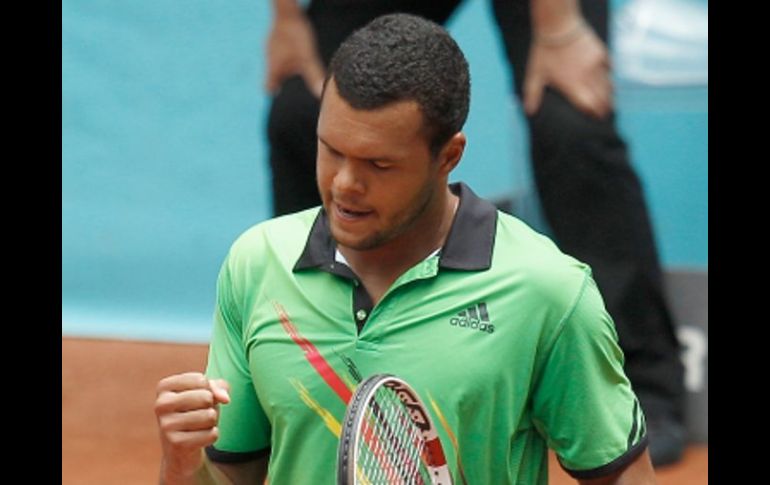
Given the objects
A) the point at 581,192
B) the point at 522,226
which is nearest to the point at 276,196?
the point at 581,192

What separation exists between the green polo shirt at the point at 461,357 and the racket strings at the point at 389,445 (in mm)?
59

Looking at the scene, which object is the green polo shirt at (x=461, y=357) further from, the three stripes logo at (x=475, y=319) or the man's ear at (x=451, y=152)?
the man's ear at (x=451, y=152)

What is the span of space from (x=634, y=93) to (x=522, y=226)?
323 centimetres

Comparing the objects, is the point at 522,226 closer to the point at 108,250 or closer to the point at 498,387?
the point at 498,387

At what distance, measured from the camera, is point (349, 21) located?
19.7 feet

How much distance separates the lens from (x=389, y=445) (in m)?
2.84

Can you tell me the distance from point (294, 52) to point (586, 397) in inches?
132

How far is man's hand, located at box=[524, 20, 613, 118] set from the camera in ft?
19.1

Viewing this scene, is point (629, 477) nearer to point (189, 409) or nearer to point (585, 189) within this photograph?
point (189, 409)

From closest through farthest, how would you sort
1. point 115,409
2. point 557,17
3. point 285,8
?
point 557,17 → point 285,8 → point 115,409

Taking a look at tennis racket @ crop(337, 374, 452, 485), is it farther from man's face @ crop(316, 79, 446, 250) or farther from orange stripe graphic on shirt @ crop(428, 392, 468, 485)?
man's face @ crop(316, 79, 446, 250)

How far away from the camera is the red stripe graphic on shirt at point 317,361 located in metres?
2.97

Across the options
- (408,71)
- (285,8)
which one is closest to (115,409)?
(285,8)

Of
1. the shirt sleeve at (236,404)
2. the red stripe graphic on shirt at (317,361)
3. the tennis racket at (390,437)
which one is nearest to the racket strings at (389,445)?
the tennis racket at (390,437)
